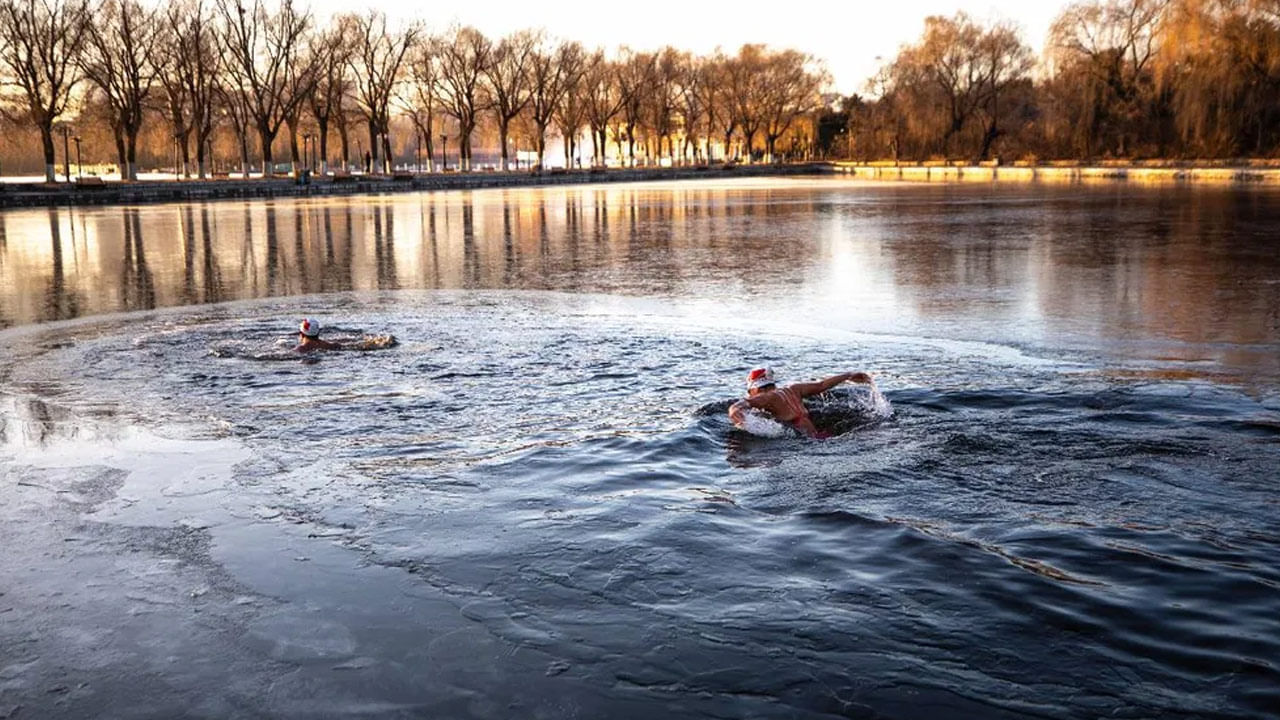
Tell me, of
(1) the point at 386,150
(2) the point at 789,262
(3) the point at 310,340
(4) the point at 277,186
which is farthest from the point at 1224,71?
(1) the point at 386,150

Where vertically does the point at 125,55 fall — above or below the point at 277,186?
above

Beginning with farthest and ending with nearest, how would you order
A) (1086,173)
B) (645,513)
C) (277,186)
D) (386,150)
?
1. (386,150)
2. (277,186)
3. (1086,173)
4. (645,513)

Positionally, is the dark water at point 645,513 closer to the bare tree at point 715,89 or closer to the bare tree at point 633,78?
the bare tree at point 633,78

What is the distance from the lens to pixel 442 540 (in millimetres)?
5945

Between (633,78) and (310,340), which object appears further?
(633,78)

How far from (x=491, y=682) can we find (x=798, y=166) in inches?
4063

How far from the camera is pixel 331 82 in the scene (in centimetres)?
6969

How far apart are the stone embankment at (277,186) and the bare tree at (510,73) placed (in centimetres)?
562

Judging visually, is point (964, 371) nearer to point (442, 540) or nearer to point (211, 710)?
point (442, 540)

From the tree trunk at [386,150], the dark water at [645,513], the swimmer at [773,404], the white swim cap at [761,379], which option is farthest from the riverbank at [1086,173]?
the white swim cap at [761,379]

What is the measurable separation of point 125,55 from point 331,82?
1234 centimetres

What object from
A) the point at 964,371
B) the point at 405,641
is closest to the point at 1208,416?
the point at 964,371

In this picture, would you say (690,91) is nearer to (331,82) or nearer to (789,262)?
(331,82)

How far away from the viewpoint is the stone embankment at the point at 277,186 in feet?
166
